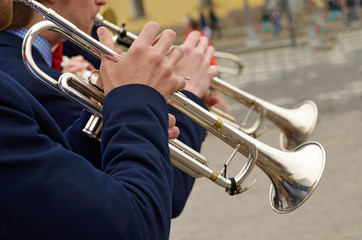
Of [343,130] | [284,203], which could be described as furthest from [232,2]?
[284,203]

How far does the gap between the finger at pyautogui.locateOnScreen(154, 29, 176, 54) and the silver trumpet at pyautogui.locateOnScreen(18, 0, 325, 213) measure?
0.13m

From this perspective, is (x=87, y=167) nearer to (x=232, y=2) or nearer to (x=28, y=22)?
(x=28, y=22)

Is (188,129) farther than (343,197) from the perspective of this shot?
No

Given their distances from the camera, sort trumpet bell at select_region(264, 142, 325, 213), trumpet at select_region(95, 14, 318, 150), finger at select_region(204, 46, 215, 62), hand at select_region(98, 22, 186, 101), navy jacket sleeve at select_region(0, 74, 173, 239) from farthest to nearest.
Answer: trumpet at select_region(95, 14, 318, 150) → finger at select_region(204, 46, 215, 62) → trumpet bell at select_region(264, 142, 325, 213) → hand at select_region(98, 22, 186, 101) → navy jacket sleeve at select_region(0, 74, 173, 239)

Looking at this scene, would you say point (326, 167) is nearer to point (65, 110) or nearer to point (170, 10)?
point (65, 110)

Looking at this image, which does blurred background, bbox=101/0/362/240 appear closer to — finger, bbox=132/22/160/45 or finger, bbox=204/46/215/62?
finger, bbox=204/46/215/62

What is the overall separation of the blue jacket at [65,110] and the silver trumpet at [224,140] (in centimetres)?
4

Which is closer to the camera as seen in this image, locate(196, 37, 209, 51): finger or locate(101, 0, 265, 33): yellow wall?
locate(196, 37, 209, 51): finger

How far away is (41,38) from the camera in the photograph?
228cm

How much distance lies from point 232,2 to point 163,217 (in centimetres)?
3123

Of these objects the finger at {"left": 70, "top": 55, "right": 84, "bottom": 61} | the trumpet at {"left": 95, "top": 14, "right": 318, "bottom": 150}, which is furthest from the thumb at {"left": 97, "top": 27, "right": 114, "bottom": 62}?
the trumpet at {"left": 95, "top": 14, "right": 318, "bottom": 150}

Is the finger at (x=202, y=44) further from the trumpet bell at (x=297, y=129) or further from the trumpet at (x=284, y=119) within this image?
the trumpet bell at (x=297, y=129)

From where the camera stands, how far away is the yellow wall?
105 feet

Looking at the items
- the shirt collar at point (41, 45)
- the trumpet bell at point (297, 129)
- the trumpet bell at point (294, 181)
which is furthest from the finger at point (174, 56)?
the trumpet bell at point (297, 129)
